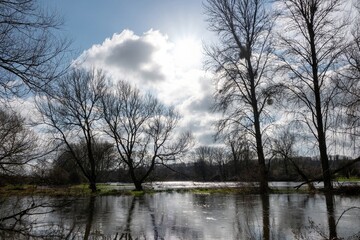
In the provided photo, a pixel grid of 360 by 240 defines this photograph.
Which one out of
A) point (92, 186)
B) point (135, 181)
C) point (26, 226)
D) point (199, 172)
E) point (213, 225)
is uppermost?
point (199, 172)

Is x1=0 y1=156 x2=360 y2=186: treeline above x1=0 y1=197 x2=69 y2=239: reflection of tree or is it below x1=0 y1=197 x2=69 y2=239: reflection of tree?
above

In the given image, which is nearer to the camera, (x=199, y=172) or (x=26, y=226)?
(x=26, y=226)

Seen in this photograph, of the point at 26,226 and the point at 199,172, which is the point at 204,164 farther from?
the point at 26,226

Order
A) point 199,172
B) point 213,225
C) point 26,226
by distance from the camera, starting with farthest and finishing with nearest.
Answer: point 199,172
point 213,225
point 26,226

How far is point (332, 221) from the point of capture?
12.4 metres

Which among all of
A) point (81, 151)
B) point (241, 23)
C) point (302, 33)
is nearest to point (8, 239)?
point (302, 33)

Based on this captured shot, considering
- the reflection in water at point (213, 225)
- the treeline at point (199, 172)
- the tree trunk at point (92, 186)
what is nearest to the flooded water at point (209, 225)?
the reflection in water at point (213, 225)

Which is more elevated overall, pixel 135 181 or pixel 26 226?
pixel 135 181

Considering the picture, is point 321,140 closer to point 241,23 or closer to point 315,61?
point 315,61

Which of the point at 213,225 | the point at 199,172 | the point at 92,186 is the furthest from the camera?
the point at 199,172

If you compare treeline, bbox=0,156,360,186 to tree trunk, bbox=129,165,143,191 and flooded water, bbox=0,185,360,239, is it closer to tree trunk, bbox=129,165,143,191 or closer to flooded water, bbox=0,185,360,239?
flooded water, bbox=0,185,360,239

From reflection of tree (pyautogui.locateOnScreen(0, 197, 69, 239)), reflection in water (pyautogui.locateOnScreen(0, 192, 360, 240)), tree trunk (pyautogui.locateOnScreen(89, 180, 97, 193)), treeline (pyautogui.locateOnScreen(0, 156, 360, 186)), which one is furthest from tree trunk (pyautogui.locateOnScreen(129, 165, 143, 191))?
reflection of tree (pyautogui.locateOnScreen(0, 197, 69, 239))

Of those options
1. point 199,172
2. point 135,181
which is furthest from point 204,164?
point 135,181

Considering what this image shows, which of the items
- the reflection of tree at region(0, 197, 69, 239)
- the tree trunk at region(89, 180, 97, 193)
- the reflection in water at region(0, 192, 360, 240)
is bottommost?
the reflection in water at region(0, 192, 360, 240)
